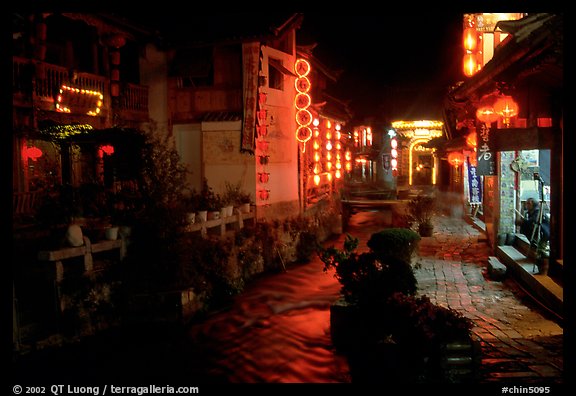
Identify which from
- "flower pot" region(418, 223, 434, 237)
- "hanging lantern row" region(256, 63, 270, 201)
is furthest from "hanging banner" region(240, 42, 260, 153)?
"flower pot" region(418, 223, 434, 237)

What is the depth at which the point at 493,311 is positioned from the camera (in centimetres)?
969

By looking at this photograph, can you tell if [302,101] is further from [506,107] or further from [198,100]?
[506,107]

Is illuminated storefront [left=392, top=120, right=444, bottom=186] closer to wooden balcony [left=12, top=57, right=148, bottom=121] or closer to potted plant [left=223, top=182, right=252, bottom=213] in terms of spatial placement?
potted plant [left=223, top=182, right=252, bottom=213]

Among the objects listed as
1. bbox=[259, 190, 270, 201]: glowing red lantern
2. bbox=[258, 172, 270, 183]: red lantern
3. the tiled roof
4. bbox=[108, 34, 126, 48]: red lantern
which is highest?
bbox=[108, 34, 126, 48]: red lantern

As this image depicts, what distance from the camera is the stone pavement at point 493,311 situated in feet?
20.1

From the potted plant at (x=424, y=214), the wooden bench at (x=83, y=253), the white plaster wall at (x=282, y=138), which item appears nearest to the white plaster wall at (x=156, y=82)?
the white plaster wall at (x=282, y=138)

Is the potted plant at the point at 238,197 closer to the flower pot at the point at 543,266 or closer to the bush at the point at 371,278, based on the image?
the bush at the point at 371,278

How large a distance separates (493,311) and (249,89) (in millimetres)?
12704

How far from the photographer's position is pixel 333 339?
347 inches

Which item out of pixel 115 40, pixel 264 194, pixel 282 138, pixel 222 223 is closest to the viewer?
pixel 222 223

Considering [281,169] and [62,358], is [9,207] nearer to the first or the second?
[62,358]

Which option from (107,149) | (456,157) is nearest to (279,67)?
(107,149)

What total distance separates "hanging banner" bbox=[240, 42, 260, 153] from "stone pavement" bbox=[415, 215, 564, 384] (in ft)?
26.1

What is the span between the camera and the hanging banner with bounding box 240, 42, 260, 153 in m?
18.8
